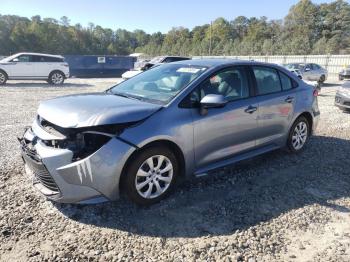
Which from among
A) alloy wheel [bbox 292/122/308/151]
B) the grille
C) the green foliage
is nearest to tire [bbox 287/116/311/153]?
alloy wheel [bbox 292/122/308/151]

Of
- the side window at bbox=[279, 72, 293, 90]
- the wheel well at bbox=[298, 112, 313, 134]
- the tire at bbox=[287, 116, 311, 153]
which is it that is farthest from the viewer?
the wheel well at bbox=[298, 112, 313, 134]

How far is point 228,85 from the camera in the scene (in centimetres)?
456

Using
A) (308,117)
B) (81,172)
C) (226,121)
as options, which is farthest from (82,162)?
(308,117)

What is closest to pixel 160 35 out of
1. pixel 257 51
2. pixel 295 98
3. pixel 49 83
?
pixel 257 51

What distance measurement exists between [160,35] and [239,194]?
131232 millimetres

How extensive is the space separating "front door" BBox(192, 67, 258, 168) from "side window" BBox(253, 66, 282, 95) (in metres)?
0.25

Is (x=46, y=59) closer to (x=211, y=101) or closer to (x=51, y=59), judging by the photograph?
(x=51, y=59)

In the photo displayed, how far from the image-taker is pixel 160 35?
12988 centimetres

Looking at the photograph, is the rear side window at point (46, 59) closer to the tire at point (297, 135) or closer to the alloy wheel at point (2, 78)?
the alloy wheel at point (2, 78)

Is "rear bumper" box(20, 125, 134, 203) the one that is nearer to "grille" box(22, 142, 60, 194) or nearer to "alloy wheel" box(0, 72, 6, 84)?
"grille" box(22, 142, 60, 194)

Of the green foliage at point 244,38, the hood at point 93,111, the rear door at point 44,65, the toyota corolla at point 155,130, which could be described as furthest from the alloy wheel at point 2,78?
the green foliage at point 244,38

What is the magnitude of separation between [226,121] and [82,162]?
191cm

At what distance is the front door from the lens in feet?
13.5

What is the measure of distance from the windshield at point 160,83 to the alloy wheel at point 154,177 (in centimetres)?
71
